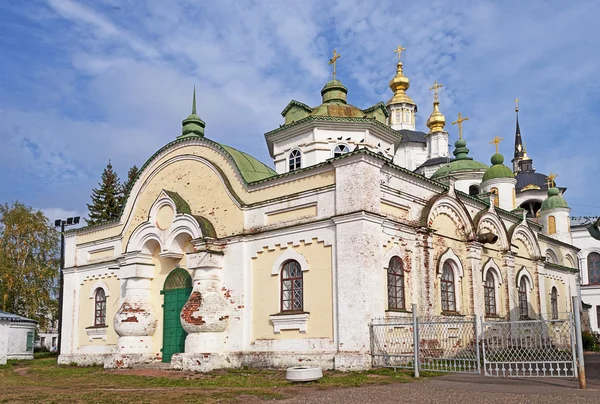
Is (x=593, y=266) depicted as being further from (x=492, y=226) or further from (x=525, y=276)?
(x=492, y=226)

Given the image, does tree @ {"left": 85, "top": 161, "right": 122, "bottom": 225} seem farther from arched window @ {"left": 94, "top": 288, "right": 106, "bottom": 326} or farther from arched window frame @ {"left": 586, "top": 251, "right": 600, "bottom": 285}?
arched window frame @ {"left": 586, "top": 251, "right": 600, "bottom": 285}

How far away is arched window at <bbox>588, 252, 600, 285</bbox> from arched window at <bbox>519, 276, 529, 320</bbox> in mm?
27627

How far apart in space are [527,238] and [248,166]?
11.8 meters

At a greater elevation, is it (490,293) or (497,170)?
(497,170)

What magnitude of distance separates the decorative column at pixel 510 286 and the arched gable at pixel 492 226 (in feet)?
1.17

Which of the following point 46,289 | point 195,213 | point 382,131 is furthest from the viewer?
point 46,289

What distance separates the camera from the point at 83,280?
23.0 meters

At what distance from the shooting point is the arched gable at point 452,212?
56.4ft

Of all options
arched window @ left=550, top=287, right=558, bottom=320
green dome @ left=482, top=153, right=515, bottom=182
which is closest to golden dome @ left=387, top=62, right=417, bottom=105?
green dome @ left=482, top=153, right=515, bottom=182

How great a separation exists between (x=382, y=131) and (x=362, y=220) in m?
6.88

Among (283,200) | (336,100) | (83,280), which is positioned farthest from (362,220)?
(83,280)

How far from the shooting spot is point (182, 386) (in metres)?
12.8

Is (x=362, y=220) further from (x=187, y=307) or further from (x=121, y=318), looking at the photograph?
(x=121, y=318)

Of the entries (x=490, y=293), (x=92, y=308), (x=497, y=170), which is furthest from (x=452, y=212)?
(x=92, y=308)
